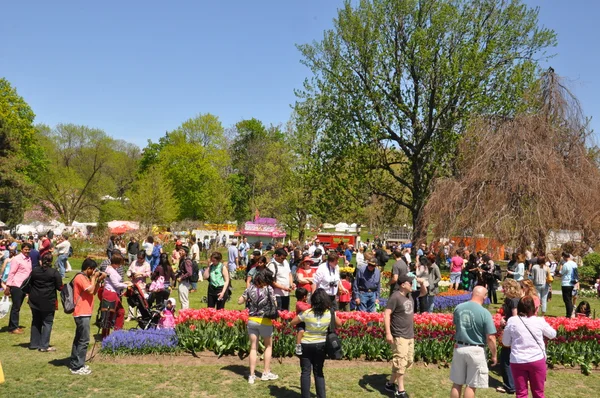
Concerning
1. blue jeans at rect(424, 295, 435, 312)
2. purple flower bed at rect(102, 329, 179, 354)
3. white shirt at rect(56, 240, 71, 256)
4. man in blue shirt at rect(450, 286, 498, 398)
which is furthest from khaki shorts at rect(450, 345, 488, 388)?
white shirt at rect(56, 240, 71, 256)

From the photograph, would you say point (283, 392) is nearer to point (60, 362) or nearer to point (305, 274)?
point (60, 362)

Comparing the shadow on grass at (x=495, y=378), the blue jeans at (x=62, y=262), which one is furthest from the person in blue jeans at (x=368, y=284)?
the blue jeans at (x=62, y=262)

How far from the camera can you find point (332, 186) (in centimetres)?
2806

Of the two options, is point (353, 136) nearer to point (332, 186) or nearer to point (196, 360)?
point (332, 186)

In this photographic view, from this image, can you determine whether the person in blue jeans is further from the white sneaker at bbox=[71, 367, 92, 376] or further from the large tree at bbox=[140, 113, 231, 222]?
the large tree at bbox=[140, 113, 231, 222]

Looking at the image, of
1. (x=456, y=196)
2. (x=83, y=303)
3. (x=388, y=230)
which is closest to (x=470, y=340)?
(x=83, y=303)

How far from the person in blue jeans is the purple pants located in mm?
5301

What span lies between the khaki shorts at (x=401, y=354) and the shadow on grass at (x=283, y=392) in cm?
122

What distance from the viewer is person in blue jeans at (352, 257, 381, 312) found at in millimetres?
11266

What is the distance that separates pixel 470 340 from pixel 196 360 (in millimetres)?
4593

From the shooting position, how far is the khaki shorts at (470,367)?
5840 mm

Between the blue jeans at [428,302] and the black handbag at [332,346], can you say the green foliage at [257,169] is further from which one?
the black handbag at [332,346]

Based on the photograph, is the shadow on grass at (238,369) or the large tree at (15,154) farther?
the large tree at (15,154)

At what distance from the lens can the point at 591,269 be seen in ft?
76.8
